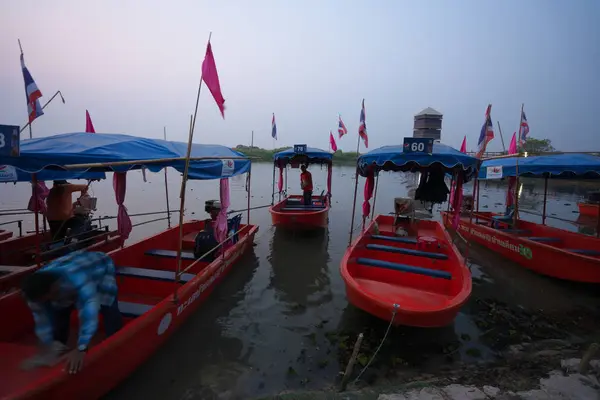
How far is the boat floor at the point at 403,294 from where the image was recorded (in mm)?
4977

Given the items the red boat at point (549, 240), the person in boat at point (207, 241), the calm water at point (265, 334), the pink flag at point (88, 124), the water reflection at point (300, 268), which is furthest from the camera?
the pink flag at point (88, 124)

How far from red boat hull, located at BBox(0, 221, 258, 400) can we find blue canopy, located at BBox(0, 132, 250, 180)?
5.92 ft

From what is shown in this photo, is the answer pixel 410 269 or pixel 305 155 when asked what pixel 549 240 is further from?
pixel 305 155

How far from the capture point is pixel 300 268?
28.0 feet

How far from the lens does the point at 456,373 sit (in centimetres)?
423

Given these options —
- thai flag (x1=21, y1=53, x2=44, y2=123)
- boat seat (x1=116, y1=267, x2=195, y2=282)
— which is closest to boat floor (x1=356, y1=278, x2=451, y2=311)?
boat seat (x1=116, y1=267, x2=195, y2=282)

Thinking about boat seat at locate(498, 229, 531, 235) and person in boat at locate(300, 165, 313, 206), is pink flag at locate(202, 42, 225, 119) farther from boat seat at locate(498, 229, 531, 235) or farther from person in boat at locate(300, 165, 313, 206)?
boat seat at locate(498, 229, 531, 235)

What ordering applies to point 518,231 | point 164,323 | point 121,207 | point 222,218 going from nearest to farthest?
point 164,323, point 222,218, point 121,207, point 518,231

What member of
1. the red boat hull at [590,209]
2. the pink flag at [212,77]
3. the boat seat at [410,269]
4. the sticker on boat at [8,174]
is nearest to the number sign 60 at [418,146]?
the boat seat at [410,269]

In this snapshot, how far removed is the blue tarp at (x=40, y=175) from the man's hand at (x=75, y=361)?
3.70m

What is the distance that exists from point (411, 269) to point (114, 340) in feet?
16.1

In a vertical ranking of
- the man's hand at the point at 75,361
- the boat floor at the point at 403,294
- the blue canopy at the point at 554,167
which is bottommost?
the boat floor at the point at 403,294

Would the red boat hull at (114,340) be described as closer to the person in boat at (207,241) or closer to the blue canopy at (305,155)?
the person in boat at (207,241)

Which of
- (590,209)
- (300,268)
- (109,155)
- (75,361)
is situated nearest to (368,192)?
(300,268)
